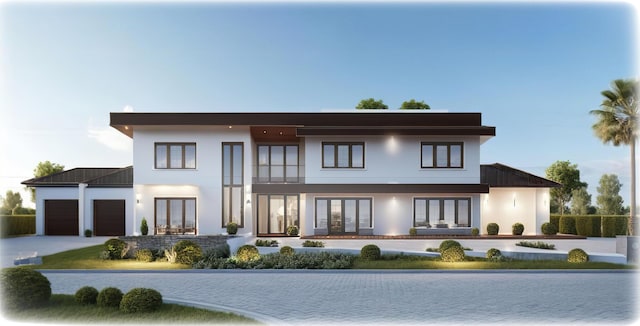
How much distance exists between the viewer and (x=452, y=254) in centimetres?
1608

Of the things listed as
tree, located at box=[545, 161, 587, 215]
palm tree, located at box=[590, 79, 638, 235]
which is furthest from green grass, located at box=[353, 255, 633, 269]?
tree, located at box=[545, 161, 587, 215]

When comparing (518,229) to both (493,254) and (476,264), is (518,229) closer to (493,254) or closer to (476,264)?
(493,254)

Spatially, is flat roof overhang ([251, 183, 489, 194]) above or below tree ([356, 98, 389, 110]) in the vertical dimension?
below

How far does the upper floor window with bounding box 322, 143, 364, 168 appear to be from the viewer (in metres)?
26.2

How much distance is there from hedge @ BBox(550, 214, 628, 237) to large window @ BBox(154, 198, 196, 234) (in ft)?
72.5

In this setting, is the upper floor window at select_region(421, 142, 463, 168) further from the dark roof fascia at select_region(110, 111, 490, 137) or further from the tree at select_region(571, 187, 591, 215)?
the tree at select_region(571, 187, 591, 215)

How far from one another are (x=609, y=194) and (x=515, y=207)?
41198 millimetres

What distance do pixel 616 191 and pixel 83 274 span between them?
64.1 m

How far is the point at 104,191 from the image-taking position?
2878 centimetres

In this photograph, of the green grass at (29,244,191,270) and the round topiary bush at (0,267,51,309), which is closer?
the round topiary bush at (0,267,51,309)

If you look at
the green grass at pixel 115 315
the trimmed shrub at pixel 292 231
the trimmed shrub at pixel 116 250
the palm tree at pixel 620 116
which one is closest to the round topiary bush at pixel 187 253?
the trimmed shrub at pixel 116 250

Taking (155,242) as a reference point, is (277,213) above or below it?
above

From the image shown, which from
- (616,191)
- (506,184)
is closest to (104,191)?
(506,184)

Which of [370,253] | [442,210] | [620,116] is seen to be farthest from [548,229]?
[370,253]
